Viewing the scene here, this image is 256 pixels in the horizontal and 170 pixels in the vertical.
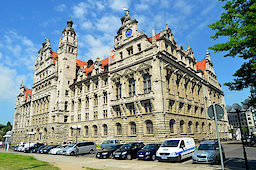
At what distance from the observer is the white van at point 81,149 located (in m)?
25.7

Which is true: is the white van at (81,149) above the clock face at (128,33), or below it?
below

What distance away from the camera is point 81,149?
26156mm

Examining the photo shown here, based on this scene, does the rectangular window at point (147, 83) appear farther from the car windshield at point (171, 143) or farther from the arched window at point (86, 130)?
the arched window at point (86, 130)

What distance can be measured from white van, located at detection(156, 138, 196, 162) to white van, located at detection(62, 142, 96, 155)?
1382 centimetres

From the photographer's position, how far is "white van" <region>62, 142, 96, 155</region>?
25656 mm

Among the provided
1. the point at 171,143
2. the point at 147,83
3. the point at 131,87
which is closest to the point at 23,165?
the point at 171,143

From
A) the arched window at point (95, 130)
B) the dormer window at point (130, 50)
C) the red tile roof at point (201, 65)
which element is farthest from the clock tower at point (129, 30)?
the red tile roof at point (201, 65)

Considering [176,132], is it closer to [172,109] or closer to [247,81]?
[172,109]

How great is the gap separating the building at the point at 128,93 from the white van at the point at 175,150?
1196 cm

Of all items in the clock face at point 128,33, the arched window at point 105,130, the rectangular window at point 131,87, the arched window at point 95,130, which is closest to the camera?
the rectangular window at point 131,87

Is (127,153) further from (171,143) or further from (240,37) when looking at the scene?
(240,37)

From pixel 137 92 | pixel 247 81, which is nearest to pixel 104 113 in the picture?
pixel 137 92

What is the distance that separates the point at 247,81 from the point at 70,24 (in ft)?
184

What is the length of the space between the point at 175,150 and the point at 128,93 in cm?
2048
